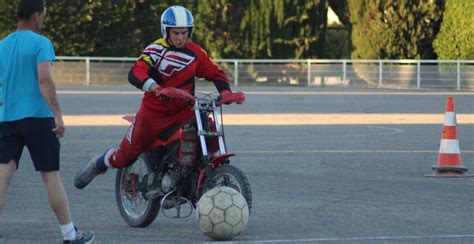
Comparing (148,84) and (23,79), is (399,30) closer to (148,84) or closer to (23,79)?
(148,84)

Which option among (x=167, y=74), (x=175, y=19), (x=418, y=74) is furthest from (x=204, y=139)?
(x=418, y=74)

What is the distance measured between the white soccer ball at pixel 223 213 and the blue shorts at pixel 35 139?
1.13 metres

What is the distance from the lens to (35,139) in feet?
28.7

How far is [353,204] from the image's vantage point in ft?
38.3

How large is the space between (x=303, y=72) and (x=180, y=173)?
3529cm

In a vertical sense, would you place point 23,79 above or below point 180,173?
above

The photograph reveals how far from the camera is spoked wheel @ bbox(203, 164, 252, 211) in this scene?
9.41 m

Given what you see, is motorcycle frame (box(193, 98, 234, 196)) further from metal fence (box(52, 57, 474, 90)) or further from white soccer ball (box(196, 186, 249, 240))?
metal fence (box(52, 57, 474, 90))

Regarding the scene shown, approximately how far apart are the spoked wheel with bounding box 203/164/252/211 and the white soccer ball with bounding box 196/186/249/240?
82 mm

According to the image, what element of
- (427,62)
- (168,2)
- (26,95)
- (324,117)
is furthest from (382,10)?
(26,95)

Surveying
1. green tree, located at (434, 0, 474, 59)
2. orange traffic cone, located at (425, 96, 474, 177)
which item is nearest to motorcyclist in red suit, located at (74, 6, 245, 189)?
orange traffic cone, located at (425, 96, 474, 177)

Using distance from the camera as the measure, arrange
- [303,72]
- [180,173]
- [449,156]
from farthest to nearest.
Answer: [303,72] → [449,156] → [180,173]

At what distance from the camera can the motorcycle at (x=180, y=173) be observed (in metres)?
9.55

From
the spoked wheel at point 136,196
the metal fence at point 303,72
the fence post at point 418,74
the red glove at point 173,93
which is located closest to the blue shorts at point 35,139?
the red glove at point 173,93
